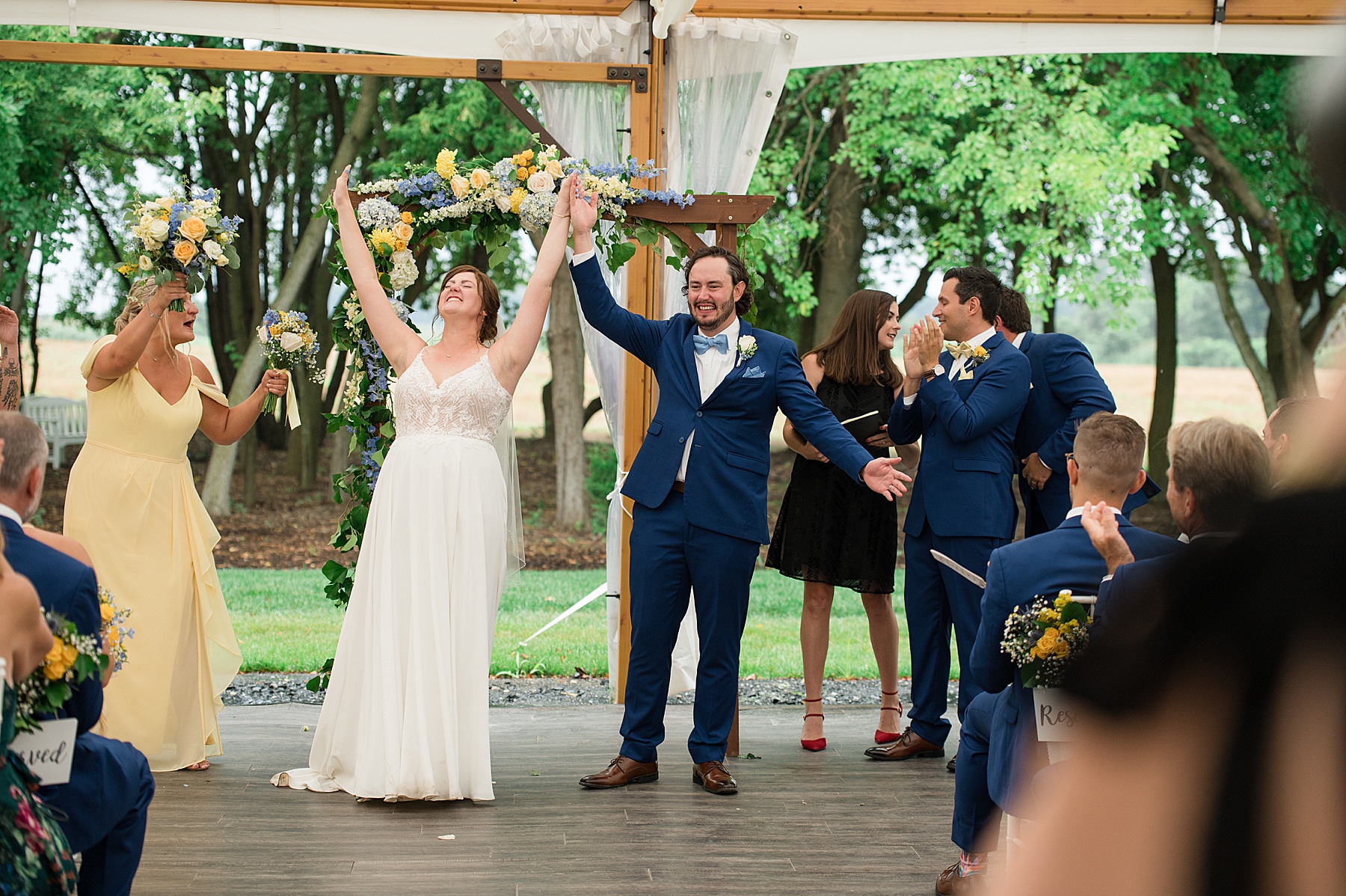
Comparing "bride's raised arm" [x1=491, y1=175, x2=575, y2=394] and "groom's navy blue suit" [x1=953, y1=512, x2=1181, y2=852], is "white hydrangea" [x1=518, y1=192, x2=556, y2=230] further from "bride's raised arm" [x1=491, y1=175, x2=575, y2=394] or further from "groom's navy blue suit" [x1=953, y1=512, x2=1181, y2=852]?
"groom's navy blue suit" [x1=953, y1=512, x2=1181, y2=852]

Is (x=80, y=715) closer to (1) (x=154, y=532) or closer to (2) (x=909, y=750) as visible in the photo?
(1) (x=154, y=532)

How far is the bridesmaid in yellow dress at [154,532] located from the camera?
14.9 ft

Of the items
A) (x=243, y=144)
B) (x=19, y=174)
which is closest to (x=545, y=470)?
(x=243, y=144)

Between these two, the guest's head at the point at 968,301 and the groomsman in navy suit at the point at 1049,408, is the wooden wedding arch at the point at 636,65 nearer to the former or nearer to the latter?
the guest's head at the point at 968,301

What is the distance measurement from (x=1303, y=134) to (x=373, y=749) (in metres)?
4.01

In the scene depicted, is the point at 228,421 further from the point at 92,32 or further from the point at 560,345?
the point at 92,32

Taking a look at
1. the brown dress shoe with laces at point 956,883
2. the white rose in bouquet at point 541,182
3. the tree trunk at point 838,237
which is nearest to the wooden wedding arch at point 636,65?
the white rose in bouquet at point 541,182

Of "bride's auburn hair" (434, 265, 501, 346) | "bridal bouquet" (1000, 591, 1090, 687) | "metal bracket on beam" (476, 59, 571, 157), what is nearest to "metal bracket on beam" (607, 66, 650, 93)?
"metal bracket on beam" (476, 59, 571, 157)

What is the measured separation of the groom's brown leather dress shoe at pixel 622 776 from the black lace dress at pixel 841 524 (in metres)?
1.04

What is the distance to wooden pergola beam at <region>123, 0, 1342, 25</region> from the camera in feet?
18.5

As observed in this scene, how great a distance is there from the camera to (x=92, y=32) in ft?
44.1

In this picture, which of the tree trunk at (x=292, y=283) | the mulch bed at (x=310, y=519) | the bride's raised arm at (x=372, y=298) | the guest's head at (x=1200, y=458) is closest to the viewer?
the guest's head at (x=1200, y=458)

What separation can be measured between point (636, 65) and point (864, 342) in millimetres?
1679

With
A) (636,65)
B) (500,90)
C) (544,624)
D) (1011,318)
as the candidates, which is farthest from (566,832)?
(544,624)
